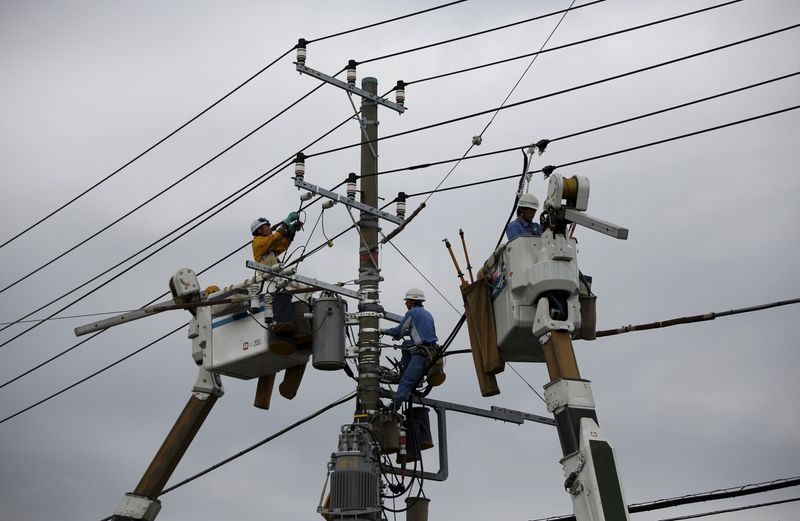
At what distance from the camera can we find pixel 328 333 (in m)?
17.9

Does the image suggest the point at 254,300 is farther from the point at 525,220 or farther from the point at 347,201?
the point at 525,220

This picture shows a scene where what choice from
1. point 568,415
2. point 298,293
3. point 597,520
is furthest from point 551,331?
point 298,293

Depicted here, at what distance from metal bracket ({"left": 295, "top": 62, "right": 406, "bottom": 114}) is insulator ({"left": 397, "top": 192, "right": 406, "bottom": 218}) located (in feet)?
5.09

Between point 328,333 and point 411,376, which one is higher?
point 328,333

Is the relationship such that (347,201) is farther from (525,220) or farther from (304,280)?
(525,220)

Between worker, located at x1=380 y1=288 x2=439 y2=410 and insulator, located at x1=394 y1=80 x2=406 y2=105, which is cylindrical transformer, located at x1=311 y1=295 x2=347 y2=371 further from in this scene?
insulator, located at x1=394 y1=80 x2=406 y2=105

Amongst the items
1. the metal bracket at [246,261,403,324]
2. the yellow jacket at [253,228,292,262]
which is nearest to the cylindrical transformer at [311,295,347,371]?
the metal bracket at [246,261,403,324]

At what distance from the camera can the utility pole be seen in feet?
58.6

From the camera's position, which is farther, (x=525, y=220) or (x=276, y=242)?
(x=276, y=242)

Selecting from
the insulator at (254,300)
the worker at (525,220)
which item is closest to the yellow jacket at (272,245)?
the insulator at (254,300)

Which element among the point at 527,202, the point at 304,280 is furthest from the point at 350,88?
the point at 527,202

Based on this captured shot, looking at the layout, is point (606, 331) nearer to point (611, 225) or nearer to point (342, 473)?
point (611, 225)

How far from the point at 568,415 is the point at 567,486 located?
0.78 meters

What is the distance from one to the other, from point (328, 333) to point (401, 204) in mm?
2352
